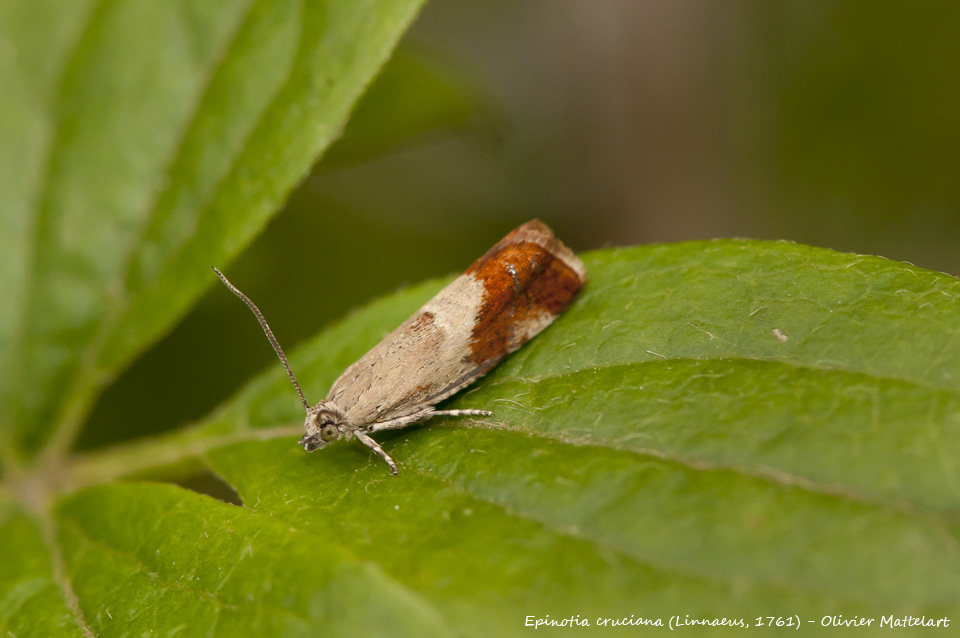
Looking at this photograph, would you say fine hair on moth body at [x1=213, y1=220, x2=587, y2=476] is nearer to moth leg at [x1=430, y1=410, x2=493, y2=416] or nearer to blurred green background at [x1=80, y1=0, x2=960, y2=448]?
moth leg at [x1=430, y1=410, x2=493, y2=416]

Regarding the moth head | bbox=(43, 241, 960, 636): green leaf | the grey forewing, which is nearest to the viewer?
bbox=(43, 241, 960, 636): green leaf

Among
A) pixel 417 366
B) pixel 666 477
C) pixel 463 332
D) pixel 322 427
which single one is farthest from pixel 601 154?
pixel 666 477

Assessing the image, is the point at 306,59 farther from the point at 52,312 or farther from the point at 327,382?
the point at 52,312

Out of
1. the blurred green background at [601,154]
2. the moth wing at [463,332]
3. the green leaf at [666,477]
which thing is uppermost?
the blurred green background at [601,154]

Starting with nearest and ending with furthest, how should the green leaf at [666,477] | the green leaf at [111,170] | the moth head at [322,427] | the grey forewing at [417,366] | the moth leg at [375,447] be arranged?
the green leaf at [666,477] < the moth leg at [375,447] < the moth head at [322,427] < the grey forewing at [417,366] < the green leaf at [111,170]

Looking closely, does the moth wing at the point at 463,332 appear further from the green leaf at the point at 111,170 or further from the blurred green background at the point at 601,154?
the blurred green background at the point at 601,154

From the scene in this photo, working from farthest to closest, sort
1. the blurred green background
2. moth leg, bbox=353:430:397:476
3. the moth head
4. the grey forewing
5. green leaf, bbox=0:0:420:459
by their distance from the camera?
the blurred green background < green leaf, bbox=0:0:420:459 < the grey forewing < the moth head < moth leg, bbox=353:430:397:476

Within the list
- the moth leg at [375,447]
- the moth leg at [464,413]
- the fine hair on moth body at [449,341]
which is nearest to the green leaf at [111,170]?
the fine hair on moth body at [449,341]

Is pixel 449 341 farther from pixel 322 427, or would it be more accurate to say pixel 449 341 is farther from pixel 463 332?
pixel 322 427

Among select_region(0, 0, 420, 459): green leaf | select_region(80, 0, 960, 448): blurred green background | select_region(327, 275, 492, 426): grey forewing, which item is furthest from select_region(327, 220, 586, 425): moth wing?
select_region(80, 0, 960, 448): blurred green background
